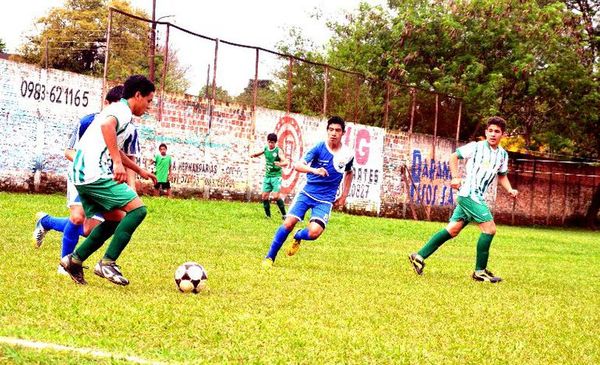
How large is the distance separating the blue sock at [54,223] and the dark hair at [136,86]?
2609 millimetres

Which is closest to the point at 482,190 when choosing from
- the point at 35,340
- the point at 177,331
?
the point at 177,331

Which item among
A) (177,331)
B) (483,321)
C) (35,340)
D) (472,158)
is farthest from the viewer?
(472,158)

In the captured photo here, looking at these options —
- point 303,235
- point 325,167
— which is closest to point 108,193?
point 325,167

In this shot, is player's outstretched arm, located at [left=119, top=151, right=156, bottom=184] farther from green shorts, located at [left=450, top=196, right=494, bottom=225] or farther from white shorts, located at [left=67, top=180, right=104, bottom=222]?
green shorts, located at [left=450, top=196, right=494, bottom=225]

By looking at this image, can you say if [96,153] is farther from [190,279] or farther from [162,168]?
[162,168]

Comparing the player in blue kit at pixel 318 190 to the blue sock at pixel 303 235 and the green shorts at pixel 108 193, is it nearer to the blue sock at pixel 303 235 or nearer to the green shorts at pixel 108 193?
the blue sock at pixel 303 235

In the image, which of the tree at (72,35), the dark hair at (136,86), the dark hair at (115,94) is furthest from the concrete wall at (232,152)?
the tree at (72,35)

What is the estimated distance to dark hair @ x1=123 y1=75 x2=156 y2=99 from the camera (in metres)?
7.06

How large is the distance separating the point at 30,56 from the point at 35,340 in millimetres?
50211

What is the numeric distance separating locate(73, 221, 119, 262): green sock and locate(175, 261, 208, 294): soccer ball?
2.16 feet

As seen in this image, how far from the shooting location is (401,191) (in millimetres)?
31844

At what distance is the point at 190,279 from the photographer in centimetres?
710

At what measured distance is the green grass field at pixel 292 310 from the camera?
4.93 metres

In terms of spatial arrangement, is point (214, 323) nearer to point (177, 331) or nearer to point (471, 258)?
point (177, 331)
